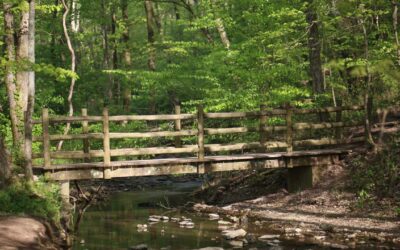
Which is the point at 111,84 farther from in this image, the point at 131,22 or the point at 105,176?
the point at 105,176

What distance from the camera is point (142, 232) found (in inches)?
513

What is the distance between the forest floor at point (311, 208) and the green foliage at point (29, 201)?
4924 millimetres

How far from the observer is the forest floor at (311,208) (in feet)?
37.1

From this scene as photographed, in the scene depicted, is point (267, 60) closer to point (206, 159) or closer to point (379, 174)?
point (206, 159)

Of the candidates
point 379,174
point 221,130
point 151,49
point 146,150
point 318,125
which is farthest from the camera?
point 151,49

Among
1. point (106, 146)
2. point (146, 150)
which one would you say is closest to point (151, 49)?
point (146, 150)

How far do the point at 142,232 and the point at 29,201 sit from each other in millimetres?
3408

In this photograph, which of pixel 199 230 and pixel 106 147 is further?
pixel 106 147

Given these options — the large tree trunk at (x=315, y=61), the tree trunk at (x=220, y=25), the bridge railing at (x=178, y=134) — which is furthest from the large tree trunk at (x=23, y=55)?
the large tree trunk at (x=315, y=61)

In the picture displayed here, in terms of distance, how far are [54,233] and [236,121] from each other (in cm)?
1101

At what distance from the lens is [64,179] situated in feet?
42.7

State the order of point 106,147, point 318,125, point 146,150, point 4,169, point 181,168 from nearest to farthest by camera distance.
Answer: point 4,169 < point 106,147 < point 146,150 < point 181,168 < point 318,125

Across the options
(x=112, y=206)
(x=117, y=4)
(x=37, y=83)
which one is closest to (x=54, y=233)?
(x=112, y=206)

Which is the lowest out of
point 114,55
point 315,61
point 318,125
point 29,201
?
point 29,201
